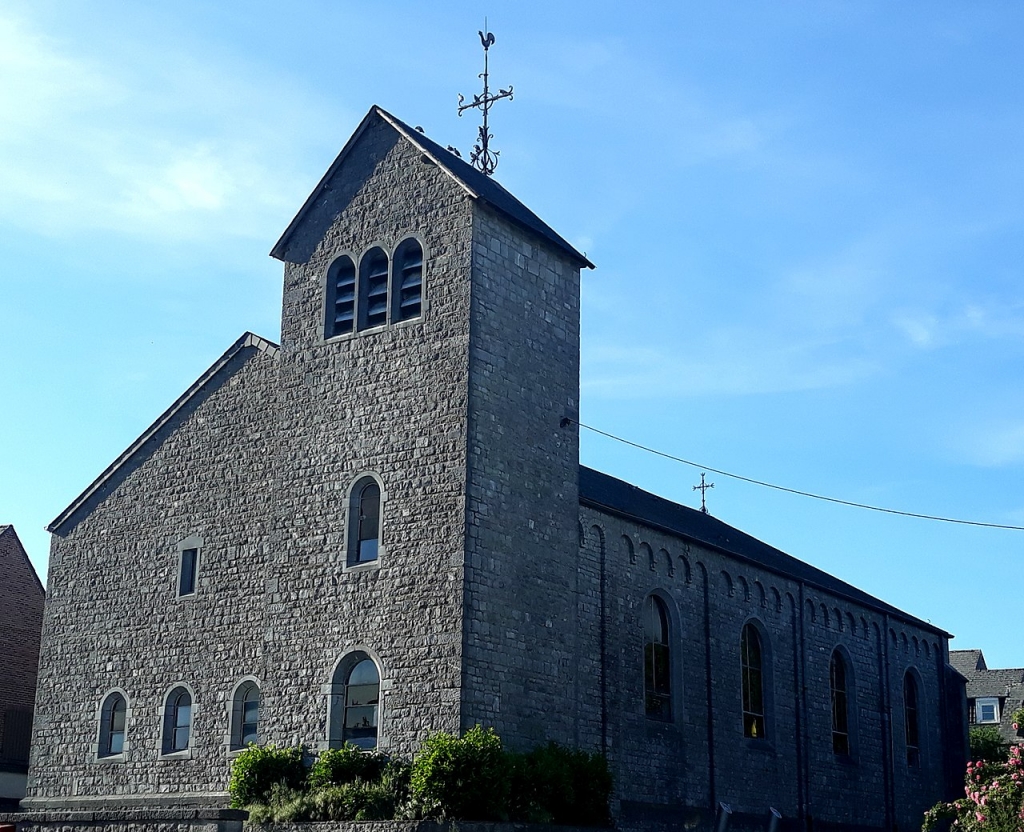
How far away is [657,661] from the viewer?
32.6m

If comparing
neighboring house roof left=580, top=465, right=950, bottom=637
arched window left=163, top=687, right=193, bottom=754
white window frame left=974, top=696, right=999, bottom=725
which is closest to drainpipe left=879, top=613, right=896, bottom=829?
neighboring house roof left=580, top=465, right=950, bottom=637

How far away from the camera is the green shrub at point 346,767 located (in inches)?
999

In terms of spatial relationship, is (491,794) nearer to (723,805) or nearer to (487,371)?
(487,371)

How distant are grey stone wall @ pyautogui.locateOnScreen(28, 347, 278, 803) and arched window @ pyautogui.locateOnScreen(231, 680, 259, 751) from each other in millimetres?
269

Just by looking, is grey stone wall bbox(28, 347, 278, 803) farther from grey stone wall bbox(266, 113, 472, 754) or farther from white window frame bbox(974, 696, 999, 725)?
white window frame bbox(974, 696, 999, 725)

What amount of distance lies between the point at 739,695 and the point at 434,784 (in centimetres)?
1382

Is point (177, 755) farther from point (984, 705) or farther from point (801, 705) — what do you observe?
point (984, 705)

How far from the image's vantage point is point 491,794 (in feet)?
78.4

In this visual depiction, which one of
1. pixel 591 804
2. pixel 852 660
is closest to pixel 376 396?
pixel 591 804

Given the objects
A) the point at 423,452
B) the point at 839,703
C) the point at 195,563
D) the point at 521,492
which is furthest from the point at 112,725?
the point at 839,703

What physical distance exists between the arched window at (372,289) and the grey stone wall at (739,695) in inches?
249

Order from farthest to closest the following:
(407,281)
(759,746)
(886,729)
Result: (886,729), (759,746), (407,281)

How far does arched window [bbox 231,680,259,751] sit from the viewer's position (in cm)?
2962

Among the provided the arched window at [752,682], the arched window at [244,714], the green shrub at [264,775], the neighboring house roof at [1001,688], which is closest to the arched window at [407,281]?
the arched window at [244,714]
